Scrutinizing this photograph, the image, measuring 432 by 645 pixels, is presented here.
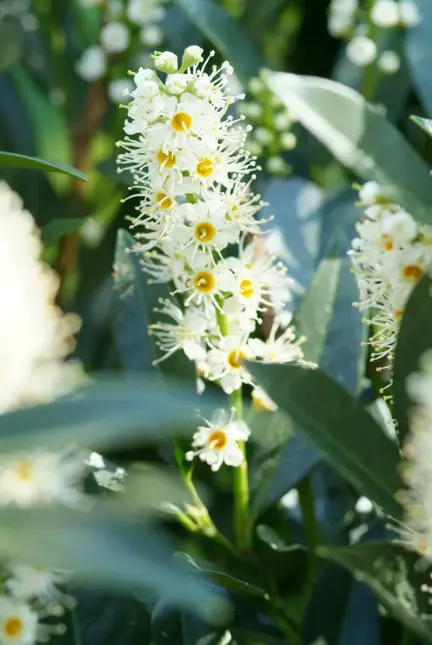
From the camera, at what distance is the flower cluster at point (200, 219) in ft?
1.46

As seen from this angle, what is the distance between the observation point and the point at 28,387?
14.5 inches

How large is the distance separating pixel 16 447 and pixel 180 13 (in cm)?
86

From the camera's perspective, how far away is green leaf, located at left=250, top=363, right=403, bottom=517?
1.29 feet

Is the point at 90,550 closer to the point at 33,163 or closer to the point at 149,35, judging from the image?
the point at 33,163

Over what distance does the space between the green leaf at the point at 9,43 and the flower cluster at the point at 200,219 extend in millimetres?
488

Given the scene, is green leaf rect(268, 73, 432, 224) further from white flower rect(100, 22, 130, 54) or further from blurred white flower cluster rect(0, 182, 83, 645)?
white flower rect(100, 22, 130, 54)

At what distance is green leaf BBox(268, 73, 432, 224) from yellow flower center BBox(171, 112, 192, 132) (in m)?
0.05

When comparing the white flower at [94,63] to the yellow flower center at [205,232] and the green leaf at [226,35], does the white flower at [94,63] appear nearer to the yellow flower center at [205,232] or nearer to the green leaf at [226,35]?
the green leaf at [226,35]

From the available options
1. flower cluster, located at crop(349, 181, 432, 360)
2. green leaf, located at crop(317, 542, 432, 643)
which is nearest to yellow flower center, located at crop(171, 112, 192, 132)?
flower cluster, located at crop(349, 181, 432, 360)

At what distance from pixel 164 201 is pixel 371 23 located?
447 mm

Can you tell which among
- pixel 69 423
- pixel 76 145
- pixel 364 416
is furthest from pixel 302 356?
pixel 76 145

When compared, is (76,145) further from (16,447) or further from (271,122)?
(16,447)

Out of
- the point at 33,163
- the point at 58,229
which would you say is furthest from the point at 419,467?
the point at 58,229

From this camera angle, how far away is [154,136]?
0.45 m
